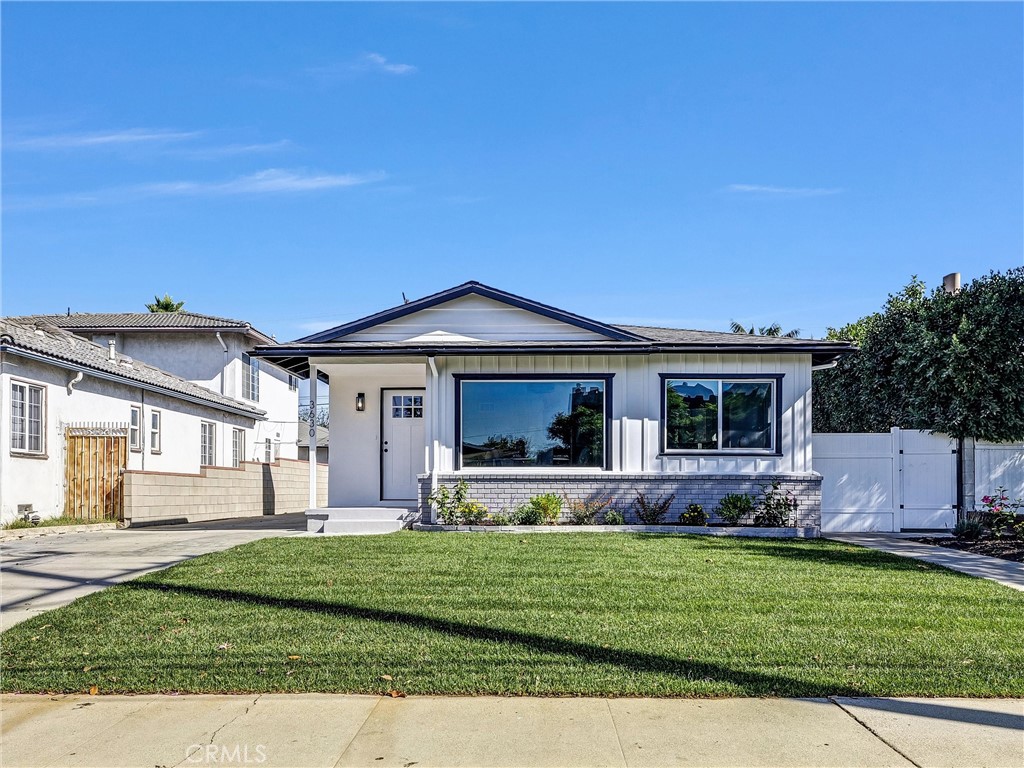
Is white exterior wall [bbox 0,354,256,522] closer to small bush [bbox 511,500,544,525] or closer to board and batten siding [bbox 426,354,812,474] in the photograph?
board and batten siding [bbox 426,354,812,474]

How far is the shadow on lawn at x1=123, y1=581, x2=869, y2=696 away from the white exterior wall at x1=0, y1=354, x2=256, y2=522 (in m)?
9.32

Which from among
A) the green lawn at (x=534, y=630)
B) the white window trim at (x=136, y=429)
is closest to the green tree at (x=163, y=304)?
the white window trim at (x=136, y=429)

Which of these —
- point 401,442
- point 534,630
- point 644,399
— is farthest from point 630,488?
point 534,630

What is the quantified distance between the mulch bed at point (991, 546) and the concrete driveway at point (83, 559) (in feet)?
38.3

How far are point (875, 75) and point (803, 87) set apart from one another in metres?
1.27

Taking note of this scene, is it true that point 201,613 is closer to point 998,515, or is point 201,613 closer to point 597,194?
point 998,515

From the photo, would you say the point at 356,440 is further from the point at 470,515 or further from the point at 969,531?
the point at 969,531

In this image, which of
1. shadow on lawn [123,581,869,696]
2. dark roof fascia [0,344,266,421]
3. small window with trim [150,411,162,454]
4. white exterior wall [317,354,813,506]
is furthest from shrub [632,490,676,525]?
small window with trim [150,411,162,454]

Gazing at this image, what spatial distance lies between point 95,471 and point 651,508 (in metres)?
11.9

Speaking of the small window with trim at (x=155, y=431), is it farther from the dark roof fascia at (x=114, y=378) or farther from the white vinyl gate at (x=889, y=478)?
the white vinyl gate at (x=889, y=478)

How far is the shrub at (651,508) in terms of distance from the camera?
571 inches

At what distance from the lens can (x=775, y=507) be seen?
47.2 feet

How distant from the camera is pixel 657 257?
70.0ft

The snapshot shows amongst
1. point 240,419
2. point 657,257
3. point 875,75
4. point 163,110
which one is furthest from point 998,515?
point 240,419
